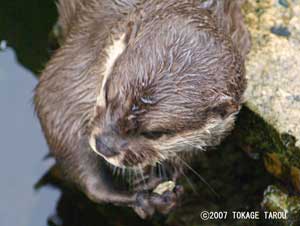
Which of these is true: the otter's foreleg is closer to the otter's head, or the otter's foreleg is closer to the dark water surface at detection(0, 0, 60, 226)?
the otter's head

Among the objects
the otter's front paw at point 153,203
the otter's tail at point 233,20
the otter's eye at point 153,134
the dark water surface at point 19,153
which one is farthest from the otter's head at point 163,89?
the dark water surface at point 19,153

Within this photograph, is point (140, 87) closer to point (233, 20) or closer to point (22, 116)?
point (233, 20)

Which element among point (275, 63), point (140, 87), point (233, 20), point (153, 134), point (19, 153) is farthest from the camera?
point (19, 153)

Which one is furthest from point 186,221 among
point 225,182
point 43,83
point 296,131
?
point 43,83

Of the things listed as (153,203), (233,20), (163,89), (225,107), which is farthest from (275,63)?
(163,89)

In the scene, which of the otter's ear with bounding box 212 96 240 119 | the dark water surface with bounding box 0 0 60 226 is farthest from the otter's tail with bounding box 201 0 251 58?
the dark water surface with bounding box 0 0 60 226

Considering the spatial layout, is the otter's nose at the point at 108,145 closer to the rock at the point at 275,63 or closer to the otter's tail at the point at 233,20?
the otter's tail at the point at 233,20
